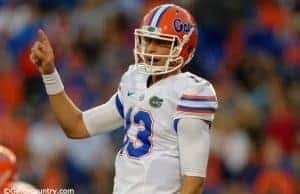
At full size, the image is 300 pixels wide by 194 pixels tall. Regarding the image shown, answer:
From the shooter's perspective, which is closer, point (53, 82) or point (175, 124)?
point (175, 124)

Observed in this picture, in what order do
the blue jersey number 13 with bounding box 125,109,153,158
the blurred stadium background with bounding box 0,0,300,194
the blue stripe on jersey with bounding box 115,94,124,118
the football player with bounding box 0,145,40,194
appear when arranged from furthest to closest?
the blurred stadium background with bounding box 0,0,300,194 → the football player with bounding box 0,145,40,194 → the blue stripe on jersey with bounding box 115,94,124,118 → the blue jersey number 13 with bounding box 125,109,153,158

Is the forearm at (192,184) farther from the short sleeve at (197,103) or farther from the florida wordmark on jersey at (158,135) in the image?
the short sleeve at (197,103)

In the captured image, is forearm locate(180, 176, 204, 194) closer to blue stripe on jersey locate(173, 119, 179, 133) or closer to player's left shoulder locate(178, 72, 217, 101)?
blue stripe on jersey locate(173, 119, 179, 133)

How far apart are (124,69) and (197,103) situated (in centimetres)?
584

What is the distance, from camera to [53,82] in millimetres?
5727

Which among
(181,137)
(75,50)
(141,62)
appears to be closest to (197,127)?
(181,137)

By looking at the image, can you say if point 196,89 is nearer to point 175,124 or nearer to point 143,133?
point 175,124

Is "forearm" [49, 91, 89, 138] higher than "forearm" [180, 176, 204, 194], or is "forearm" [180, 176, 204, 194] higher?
"forearm" [49, 91, 89, 138]

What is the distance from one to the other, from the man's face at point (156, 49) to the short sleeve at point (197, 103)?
198 millimetres

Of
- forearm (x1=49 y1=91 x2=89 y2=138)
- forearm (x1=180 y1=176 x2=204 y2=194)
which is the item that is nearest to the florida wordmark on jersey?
forearm (x1=180 y1=176 x2=204 y2=194)

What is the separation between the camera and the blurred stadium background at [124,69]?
10.0m

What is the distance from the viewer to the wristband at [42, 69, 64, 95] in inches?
224

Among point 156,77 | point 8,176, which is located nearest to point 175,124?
point 156,77

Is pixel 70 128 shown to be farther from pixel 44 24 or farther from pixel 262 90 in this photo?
pixel 44 24
